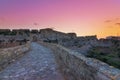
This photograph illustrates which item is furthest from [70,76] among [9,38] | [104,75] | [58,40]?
[58,40]

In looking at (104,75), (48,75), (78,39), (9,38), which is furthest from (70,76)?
(78,39)

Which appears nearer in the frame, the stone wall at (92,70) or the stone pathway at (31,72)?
the stone wall at (92,70)

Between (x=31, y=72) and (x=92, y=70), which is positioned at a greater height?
(x=92, y=70)

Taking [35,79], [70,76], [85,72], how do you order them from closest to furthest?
1. [85,72]
2. [70,76]
3. [35,79]

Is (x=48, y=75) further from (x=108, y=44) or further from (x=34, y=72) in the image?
(x=108, y=44)

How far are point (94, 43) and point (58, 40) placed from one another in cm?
1349

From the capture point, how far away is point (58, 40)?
9656 cm

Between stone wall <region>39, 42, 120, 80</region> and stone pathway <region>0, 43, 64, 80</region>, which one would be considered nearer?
stone wall <region>39, 42, 120, 80</region>

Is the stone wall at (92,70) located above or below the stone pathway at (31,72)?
above

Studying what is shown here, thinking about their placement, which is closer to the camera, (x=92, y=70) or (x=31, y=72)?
(x=92, y=70)

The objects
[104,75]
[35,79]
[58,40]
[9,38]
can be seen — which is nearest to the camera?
[104,75]

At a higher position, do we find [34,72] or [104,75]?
[104,75]

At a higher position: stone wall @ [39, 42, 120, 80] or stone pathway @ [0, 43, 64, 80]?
stone wall @ [39, 42, 120, 80]

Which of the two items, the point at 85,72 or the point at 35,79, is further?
the point at 35,79
